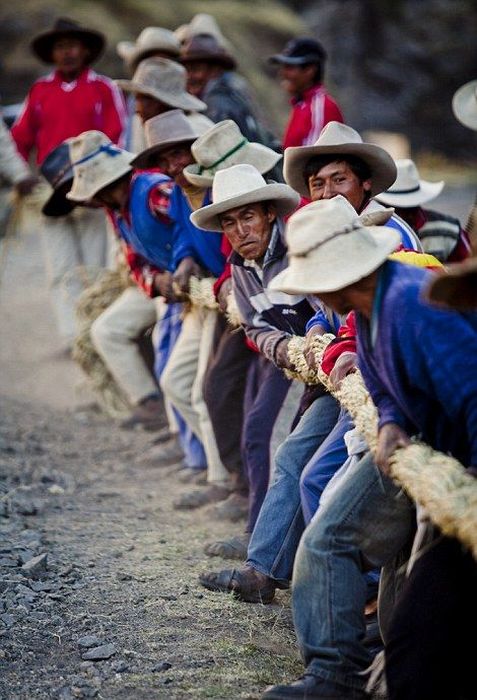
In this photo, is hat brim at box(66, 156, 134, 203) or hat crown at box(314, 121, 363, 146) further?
hat brim at box(66, 156, 134, 203)

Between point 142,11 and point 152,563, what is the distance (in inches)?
586

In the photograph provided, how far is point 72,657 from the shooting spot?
404 centimetres

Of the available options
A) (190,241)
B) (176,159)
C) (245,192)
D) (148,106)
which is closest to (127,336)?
(148,106)

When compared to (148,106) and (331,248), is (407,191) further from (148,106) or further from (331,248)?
(331,248)

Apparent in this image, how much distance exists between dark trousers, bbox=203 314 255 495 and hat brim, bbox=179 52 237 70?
3.03 metres

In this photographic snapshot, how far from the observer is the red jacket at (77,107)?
9.06 m

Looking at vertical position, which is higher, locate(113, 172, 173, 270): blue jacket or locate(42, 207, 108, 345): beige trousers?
locate(113, 172, 173, 270): blue jacket

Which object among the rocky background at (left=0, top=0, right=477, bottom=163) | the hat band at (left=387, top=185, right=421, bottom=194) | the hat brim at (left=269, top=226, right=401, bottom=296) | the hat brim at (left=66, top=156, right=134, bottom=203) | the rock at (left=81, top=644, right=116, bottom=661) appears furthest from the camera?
the rocky background at (left=0, top=0, right=477, bottom=163)

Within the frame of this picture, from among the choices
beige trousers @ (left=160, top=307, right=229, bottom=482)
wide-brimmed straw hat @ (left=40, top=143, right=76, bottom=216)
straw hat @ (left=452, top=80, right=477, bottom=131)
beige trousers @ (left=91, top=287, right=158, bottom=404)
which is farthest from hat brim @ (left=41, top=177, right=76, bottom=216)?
straw hat @ (left=452, top=80, right=477, bottom=131)

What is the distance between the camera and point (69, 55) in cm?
918

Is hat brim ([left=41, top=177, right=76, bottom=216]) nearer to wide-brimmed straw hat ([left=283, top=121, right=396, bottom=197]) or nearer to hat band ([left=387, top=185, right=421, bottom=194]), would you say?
hat band ([left=387, top=185, right=421, bottom=194])

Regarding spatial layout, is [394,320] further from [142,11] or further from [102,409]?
[142,11]

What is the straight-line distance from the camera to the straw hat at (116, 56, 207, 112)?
7188 mm

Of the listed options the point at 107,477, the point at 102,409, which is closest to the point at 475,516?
the point at 107,477
